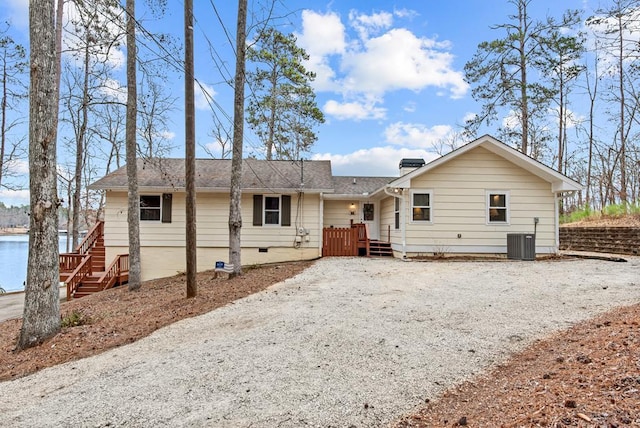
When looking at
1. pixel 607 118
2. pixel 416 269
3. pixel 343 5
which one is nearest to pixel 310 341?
pixel 416 269

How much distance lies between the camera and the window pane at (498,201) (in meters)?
12.1

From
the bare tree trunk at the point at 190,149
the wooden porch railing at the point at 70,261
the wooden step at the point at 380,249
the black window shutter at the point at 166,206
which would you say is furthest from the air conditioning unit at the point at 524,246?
the wooden porch railing at the point at 70,261

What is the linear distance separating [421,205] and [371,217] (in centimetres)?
379

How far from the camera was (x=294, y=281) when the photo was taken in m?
8.44

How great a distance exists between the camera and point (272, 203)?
13.5 meters

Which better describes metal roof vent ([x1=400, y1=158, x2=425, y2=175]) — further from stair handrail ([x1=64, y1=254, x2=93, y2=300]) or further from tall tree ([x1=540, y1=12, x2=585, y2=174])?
stair handrail ([x1=64, y1=254, x2=93, y2=300])

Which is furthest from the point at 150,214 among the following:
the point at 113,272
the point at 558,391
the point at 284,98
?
the point at 558,391

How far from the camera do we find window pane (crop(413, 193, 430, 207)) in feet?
39.9

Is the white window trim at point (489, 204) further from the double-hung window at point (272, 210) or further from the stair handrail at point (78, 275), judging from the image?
the stair handrail at point (78, 275)

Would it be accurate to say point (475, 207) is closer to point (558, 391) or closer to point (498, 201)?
point (498, 201)

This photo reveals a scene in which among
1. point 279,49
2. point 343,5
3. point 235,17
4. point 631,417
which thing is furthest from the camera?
point 279,49

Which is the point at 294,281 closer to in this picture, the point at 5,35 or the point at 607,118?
the point at 5,35

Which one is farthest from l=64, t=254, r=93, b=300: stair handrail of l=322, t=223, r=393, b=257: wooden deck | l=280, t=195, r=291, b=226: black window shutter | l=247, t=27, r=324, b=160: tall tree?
l=247, t=27, r=324, b=160: tall tree

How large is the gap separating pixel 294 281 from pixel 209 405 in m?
5.54
